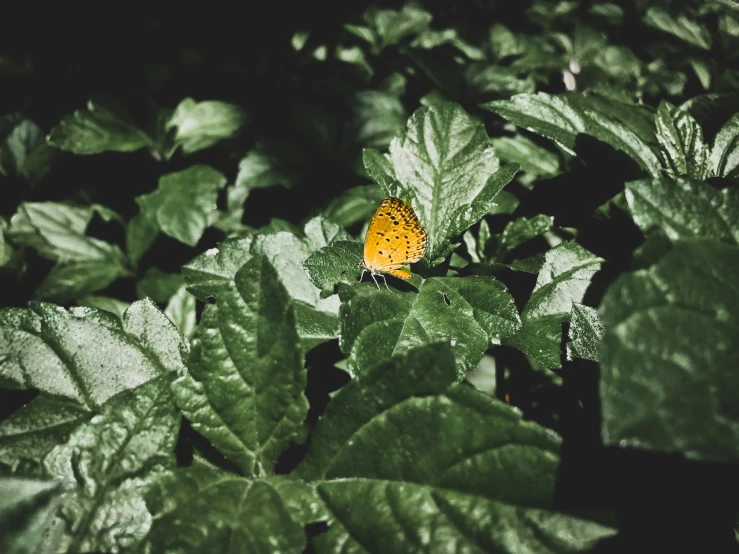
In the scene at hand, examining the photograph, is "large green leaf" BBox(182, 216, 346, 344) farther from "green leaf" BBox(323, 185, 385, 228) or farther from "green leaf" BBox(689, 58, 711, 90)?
"green leaf" BBox(689, 58, 711, 90)

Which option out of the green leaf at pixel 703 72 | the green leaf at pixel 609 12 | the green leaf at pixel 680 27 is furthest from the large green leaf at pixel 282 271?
the green leaf at pixel 609 12

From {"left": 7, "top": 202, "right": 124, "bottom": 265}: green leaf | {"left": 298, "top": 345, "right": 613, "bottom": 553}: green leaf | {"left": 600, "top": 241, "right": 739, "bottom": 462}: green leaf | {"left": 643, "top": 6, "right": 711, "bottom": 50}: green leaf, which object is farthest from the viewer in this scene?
{"left": 643, "top": 6, "right": 711, "bottom": 50}: green leaf

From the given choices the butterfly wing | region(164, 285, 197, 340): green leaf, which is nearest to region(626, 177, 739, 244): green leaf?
the butterfly wing

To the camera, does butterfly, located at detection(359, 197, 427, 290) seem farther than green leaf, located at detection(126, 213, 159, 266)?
No

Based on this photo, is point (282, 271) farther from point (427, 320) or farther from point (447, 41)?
point (447, 41)

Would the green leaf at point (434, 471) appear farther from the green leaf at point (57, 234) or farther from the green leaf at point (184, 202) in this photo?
the green leaf at point (57, 234)

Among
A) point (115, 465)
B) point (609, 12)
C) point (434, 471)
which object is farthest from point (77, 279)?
point (609, 12)

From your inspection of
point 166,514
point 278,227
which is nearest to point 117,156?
point 278,227

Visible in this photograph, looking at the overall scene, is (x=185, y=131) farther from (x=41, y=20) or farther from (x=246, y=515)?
(x=246, y=515)

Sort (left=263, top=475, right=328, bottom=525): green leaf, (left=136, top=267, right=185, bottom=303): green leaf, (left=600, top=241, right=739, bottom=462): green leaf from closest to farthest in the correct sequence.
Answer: (left=600, top=241, right=739, bottom=462): green leaf
(left=263, top=475, right=328, bottom=525): green leaf
(left=136, top=267, right=185, bottom=303): green leaf
